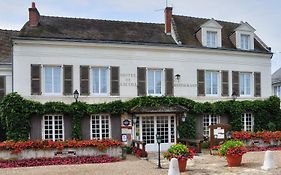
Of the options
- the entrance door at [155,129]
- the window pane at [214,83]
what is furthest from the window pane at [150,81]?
the window pane at [214,83]

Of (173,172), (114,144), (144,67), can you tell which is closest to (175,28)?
(144,67)

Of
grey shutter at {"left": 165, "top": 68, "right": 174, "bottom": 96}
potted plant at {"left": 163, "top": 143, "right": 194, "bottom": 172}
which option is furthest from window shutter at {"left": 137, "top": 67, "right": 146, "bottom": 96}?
potted plant at {"left": 163, "top": 143, "right": 194, "bottom": 172}

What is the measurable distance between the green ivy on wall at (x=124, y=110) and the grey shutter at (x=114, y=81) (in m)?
0.67

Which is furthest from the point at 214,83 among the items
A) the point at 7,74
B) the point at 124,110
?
the point at 7,74

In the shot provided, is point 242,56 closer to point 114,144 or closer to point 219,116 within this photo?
point 219,116

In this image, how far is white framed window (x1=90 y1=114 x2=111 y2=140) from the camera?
20.7 metres

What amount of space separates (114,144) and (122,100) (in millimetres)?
4179

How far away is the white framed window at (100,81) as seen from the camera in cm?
2091

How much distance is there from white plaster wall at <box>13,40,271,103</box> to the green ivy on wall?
20.7 inches

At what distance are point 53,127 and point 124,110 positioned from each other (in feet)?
13.2

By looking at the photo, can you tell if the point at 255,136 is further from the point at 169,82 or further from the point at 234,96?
the point at 169,82

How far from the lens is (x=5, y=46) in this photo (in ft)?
76.3

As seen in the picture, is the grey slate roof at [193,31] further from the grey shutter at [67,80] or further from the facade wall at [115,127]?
the grey shutter at [67,80]

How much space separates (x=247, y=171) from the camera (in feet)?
45.2
